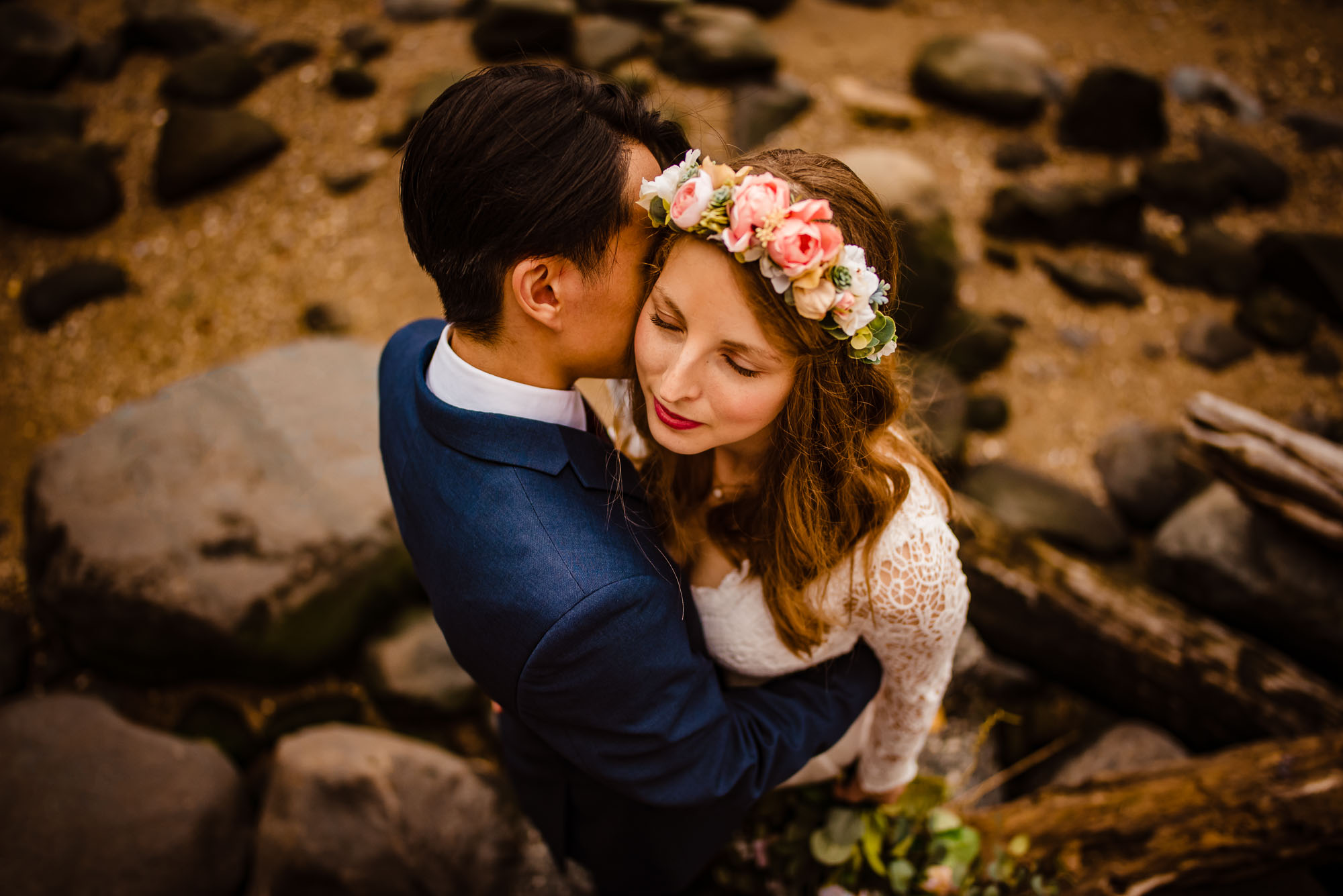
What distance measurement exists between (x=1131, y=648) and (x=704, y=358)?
3057mm

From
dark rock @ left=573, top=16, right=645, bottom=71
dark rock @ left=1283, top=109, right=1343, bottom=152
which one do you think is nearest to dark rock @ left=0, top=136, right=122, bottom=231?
dark rock @ left=573, top=16, right=645, bottom=71

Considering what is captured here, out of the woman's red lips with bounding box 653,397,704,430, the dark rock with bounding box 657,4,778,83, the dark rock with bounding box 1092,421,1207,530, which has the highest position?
the woman's red lips with bounding box 653,397,704,430

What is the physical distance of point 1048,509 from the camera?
189 inches

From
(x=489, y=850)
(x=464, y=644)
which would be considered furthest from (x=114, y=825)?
(x=464, y=644)

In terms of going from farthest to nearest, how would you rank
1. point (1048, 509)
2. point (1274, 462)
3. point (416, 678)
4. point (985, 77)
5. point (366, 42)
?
1. point (366, 42)
2. point (985, 77)
3. point (1048, 509)
4. point (416, 678)
5. point (1274, 462)

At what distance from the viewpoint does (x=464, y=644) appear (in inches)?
73.7

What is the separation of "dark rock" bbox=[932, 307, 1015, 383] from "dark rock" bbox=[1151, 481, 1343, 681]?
5.85 feet

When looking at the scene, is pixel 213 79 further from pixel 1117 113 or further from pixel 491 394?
pixel 1117 113

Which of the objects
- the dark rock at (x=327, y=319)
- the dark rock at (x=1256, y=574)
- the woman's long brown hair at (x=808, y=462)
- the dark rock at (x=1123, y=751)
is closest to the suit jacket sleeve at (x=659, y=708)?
the woman's long brown hair at (x=808, y=462)

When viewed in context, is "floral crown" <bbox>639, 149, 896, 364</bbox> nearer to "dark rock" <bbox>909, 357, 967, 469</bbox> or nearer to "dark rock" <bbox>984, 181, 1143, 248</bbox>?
"dark rock" <bbox>909, 357, 967, 469</bbox>

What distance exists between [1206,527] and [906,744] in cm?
280

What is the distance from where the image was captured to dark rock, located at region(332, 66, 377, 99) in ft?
23.6

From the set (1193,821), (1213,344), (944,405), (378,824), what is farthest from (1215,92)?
(378,824)

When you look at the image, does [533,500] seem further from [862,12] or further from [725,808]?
[862,12]
